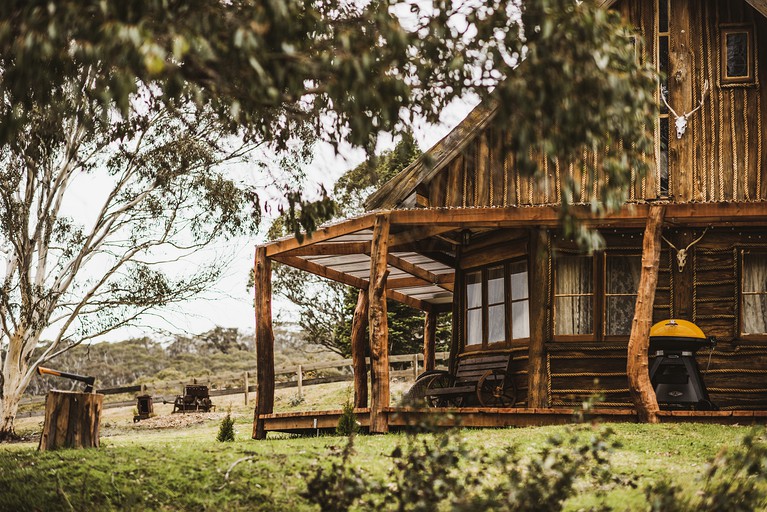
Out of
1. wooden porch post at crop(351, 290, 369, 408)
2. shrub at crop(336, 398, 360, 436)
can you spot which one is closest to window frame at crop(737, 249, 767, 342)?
shrub at crop(336, 398, 360, 436)

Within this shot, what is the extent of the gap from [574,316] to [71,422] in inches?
341

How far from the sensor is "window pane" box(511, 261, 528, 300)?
1747cm

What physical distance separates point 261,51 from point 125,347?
61355 millimetres

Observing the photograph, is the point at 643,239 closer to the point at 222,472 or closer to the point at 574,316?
the point at 574,316

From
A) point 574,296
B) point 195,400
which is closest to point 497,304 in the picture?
point 574,296

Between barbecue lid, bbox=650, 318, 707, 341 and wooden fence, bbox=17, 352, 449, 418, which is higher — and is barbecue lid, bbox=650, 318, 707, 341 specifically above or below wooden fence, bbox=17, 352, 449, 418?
above

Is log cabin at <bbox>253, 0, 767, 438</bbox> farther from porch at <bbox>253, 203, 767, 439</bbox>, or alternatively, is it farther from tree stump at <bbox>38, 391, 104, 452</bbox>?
tree stump at <bbox>38, 391, 104, 452</bbox>

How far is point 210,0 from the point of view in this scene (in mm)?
7328

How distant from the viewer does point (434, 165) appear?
1673 centimetres

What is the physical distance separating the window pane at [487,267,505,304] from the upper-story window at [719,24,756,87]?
198 inches

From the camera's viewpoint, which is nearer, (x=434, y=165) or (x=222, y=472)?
(x=222, y=472)

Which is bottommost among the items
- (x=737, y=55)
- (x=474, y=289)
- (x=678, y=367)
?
(x=678, y=367)

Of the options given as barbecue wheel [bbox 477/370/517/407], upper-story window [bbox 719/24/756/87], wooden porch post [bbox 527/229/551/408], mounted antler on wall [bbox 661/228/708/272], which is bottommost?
barbecue wheel [bbox 477/370/517/407]

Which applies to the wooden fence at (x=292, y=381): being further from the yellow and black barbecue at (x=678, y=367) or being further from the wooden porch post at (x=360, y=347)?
the yellow and black barbecue at (x=678, y=367)
